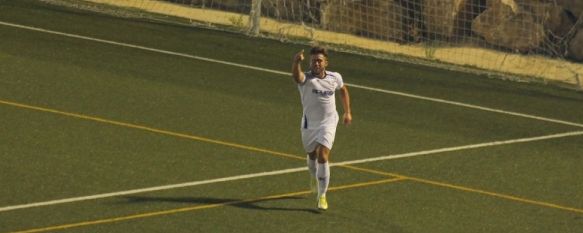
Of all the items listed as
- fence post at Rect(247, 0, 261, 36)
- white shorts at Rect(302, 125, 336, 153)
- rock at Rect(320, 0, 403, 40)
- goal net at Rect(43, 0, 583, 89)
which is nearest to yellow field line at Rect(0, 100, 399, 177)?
white shorts at Rect(302, 125, 336, 153)

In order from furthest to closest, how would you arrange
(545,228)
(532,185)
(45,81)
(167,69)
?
(167,69) < (45,81) < (532,185) < (545,228)

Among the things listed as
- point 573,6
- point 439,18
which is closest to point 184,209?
point 439,18

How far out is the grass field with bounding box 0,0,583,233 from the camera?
18016 millimetres

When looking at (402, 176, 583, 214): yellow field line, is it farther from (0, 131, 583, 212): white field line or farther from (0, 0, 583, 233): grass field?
(0, 131, 583, 212): white field line

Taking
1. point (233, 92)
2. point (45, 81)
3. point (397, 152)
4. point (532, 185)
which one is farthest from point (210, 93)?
point (532, 185)

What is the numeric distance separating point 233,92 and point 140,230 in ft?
25.5

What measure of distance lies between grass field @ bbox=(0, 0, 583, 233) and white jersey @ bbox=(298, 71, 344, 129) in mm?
830

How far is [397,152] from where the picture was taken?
21516 mm

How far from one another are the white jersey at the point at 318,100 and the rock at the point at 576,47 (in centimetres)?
1188

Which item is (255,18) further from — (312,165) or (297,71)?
(297,71)

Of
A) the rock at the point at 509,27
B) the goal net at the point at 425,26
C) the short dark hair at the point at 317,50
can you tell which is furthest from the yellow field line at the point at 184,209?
the rock at the point at 509,27

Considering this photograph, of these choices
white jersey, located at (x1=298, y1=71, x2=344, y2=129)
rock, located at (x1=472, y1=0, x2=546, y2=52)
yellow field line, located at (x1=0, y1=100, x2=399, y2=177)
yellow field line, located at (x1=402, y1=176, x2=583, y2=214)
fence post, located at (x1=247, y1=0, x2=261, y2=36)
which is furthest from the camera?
rock, located at (x1=472, y1=0, x2=546, y2=52)

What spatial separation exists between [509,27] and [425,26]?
1.33m

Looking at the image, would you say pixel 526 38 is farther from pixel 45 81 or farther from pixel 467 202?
pixel 467 202
